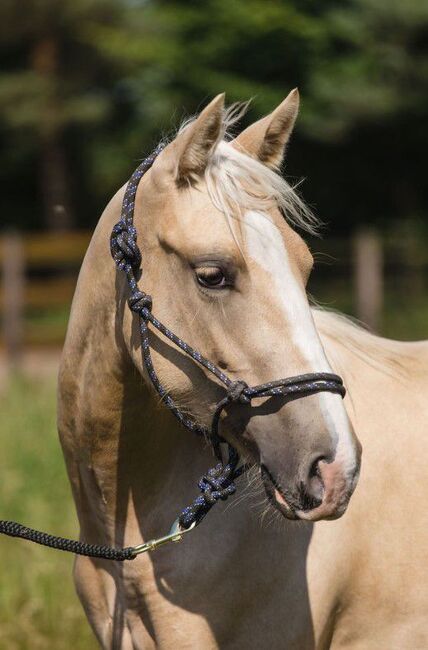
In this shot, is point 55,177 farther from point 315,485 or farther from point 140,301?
point 315,485

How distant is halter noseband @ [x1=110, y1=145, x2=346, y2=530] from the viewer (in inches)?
86.0

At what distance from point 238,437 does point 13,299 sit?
31.5 ft

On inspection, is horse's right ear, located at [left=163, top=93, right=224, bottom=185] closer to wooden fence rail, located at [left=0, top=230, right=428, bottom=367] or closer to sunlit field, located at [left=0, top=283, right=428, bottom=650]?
sunlit field, located at [left=0, top=283, right=428, bottom=650]

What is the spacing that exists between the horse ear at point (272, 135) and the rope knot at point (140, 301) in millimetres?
498

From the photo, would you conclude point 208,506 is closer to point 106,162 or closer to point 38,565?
point 38,565

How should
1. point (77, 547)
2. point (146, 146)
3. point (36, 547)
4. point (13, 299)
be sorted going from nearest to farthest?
point (77, 547) → point (36, 547) → point (13, 299) → point (146, 146)

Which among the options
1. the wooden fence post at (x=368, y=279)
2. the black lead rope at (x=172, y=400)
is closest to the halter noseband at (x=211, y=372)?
the black lead rope at (x=172, y=400)

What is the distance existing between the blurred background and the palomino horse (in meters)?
0.51

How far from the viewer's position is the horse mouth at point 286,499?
2.17 m

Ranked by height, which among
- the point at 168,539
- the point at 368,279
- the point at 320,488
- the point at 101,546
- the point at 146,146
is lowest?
the point at 368,279

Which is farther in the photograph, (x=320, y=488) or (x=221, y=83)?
(x=221, y=83)

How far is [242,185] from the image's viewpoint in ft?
7.77

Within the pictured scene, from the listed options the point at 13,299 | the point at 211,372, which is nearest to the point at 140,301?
the point at 211,372

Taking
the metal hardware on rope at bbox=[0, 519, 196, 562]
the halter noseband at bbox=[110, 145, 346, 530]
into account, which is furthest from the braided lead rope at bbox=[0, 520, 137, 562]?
the halter noseband at bbox=[110, 145, 346, 530]
